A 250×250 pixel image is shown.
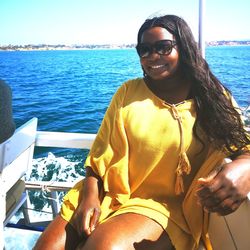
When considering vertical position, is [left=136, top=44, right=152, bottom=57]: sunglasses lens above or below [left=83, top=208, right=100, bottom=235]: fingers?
above

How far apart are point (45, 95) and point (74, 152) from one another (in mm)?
11326

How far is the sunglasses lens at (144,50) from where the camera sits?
1.47 m

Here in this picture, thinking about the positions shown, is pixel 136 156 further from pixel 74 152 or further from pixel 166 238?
pixel 74 152

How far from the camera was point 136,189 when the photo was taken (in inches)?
56.7

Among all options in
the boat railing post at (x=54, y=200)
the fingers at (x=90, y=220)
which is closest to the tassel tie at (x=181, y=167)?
the fingers at (x=90, y=220)

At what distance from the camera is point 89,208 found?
133 centimetres

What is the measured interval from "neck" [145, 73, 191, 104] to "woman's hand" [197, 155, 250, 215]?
46 centimetres

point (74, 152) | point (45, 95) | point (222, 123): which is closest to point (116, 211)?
point (222, 123)

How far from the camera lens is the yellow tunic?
136cm

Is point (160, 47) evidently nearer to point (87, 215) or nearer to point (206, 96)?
point (206, 96)

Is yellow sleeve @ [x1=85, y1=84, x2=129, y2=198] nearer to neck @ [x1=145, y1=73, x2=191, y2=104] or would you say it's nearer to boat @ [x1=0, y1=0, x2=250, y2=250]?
neck @ [x1=145, y1=73, x2=191, y2=104]

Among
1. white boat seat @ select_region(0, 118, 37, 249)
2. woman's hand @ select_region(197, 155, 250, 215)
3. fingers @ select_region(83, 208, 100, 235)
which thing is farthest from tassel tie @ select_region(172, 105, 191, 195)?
white boat seat @ select_region(0, 118, 37, 249)

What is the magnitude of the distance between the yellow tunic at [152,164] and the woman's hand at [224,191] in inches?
9.5

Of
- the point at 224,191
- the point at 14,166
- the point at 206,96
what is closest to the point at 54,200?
the point at 14,166
